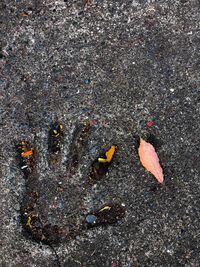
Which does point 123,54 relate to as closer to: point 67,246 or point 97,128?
point 97,128

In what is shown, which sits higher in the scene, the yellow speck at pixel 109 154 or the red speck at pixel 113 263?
the yellow speck at pixel 109 154

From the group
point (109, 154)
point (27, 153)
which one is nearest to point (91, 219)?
point (109, 154)

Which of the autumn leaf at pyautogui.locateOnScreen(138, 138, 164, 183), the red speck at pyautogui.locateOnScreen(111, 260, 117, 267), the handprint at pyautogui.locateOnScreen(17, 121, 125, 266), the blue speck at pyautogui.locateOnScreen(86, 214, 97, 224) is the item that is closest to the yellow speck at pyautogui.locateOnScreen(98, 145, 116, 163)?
the handprint at pyautogui.locateOnScreen(17, 121, 125, 266)

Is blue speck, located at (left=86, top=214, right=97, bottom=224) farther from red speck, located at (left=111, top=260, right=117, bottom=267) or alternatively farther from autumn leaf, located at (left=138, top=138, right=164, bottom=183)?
autumn leaf, located at (left=138, top=138, right=164, bottom=183)

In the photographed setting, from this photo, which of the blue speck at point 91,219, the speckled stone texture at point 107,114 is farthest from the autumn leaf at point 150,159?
the blue speck at point 91,219

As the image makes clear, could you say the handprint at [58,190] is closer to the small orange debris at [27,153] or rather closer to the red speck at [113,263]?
the small orange debris at [27,153]

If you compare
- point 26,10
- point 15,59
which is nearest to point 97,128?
point 15,59
